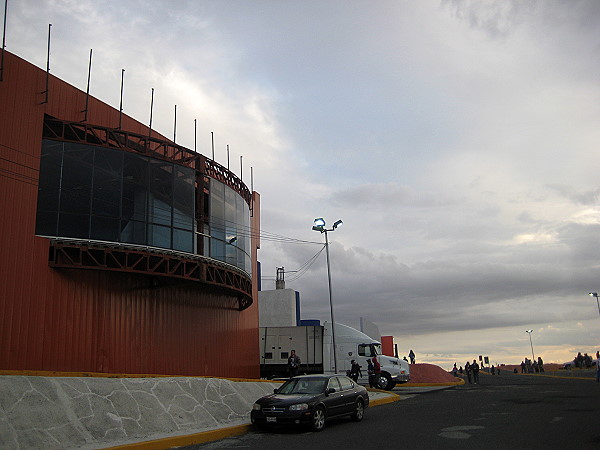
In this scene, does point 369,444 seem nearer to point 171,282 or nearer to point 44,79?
point 171,282

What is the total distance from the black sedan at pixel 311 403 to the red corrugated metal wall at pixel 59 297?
801 centimetres

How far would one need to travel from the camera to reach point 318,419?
1366 cm

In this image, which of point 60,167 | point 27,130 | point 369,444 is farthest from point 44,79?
point 369,444

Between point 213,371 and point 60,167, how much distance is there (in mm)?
11829

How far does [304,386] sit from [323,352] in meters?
16.0

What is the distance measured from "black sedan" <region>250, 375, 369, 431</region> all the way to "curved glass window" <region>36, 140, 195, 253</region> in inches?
341

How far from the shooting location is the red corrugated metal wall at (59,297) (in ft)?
57.2

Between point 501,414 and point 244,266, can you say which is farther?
point 244,266

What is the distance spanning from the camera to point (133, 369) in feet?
67.5

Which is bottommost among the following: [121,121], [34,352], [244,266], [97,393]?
[97,393]

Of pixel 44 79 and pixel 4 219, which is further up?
pixel 44 79

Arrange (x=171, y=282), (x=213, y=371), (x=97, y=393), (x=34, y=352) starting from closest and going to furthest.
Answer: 1. (x=97, y=393)
2. (x=34, y=352)
3. (x=171, y=282)
4. (x=213, y=371)

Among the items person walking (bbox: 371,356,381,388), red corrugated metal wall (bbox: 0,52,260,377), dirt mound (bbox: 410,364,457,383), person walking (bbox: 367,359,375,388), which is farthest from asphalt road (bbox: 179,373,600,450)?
dirt mound (bbox: 410,364,457,383)

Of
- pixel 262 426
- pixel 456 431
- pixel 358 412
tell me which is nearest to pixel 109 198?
pixel 262 426
